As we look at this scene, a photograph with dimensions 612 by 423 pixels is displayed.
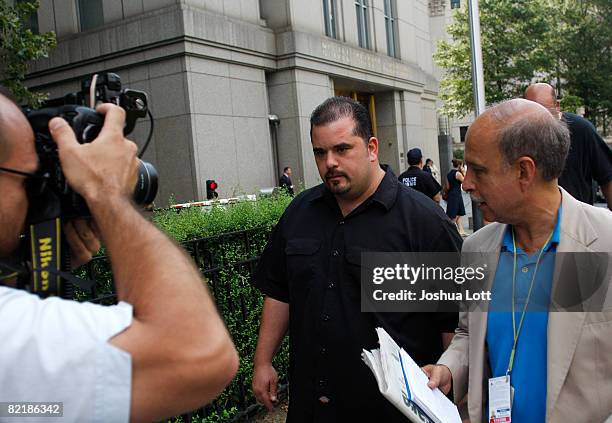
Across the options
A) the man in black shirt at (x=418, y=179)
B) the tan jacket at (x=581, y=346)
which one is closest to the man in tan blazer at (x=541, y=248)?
the tan jacket at (x=581, y=346)

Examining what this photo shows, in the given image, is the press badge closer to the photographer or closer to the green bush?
the photographer

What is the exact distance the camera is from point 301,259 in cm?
290

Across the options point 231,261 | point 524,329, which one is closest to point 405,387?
point 524,329

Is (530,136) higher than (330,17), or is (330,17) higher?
(330,17)

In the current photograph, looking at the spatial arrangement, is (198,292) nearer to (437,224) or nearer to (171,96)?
(437,224)

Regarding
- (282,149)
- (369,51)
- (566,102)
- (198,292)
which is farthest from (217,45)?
(566,102)

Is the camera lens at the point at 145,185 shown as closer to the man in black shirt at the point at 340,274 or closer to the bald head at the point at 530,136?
the bald head at the point at 530,136

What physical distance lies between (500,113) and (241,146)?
14.3 metres

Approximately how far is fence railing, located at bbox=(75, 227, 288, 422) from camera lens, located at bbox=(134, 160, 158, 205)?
2.32 meters

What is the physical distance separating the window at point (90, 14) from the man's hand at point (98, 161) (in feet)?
54.1

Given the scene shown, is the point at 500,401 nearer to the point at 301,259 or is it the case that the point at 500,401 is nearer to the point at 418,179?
the point at 301,259

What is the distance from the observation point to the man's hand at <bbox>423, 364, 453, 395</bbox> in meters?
2.26

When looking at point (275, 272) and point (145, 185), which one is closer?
point (145, 185)

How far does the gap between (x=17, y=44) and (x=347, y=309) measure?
11.0 m
